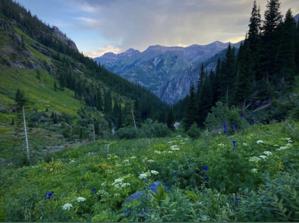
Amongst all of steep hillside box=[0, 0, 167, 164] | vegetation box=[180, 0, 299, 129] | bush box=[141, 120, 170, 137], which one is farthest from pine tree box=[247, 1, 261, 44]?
steep hillside box=[0, 0, 167, 164]

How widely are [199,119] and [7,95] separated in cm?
8498

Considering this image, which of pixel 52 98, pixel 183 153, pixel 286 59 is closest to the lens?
pixel 183 153

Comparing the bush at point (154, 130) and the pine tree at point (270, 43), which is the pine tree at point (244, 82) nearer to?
the pine tree at point (270, 43)

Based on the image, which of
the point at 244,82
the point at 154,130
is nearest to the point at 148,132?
the point at 154,130

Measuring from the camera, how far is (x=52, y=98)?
13188cm

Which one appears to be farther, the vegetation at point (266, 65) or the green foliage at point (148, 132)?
the green foliage at point (148, 132)

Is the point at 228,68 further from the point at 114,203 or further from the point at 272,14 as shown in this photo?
the point at 114,203

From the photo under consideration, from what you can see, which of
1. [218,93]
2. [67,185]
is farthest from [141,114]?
[67,185]

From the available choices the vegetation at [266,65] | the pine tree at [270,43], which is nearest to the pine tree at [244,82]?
the vegetation at [266,65]

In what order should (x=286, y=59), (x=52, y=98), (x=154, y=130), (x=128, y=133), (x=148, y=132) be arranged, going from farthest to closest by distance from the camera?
(x=52, y=98)
(x=128, y=133)
(x=154, y=130)
(x=148, y=132)
(x=286, y=59)

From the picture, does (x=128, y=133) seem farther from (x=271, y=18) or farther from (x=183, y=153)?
(x=183, y=153)

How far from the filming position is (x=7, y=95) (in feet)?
356

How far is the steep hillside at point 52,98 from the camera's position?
81125 mm

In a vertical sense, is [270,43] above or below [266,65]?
above
